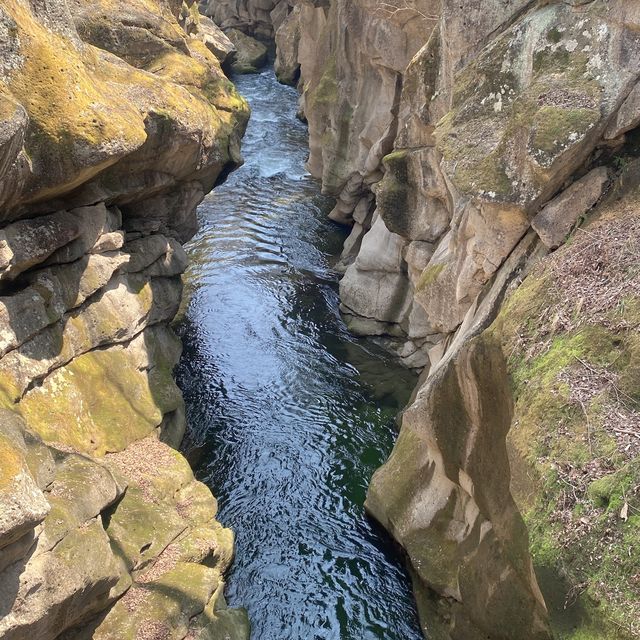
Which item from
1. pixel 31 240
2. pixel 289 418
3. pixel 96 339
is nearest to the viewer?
pixel 31 240

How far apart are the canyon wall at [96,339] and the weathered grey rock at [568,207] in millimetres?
7287

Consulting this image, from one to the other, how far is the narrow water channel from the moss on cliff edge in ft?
17.8

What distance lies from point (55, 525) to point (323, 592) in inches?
203

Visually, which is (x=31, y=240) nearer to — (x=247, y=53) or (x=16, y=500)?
(x=16, y=500)

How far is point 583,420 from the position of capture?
7062mm

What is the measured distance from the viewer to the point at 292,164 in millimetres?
32719

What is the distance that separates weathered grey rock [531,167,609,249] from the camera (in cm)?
938

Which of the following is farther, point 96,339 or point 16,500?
point 96,339

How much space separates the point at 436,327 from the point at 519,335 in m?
4.99

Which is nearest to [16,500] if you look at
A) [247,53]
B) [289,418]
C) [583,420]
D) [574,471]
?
[574,471]

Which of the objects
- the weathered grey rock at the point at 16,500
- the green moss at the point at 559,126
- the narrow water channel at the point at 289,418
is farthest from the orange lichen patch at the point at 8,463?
the green moss at the point at 559,126

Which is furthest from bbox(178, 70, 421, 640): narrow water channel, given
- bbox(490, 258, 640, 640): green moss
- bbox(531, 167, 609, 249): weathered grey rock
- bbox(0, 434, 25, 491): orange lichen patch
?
bbox(531, 167, 609, 249): weathered grey rock

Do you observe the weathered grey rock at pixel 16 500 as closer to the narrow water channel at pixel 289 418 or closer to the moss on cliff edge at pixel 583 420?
the narrow water channel at pixel 289 418

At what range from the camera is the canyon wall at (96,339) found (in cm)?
879
